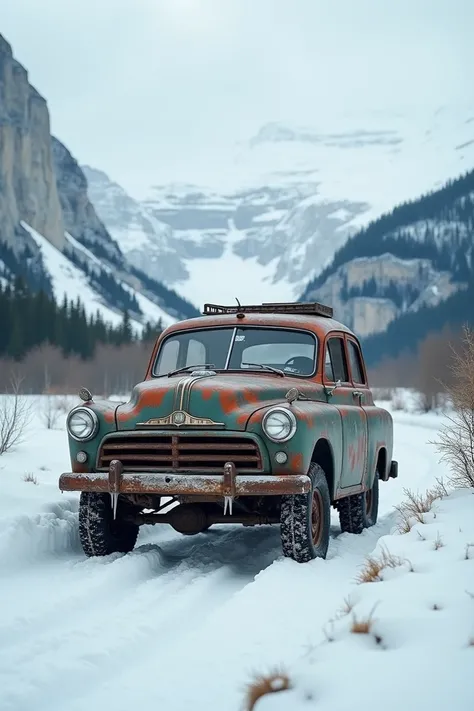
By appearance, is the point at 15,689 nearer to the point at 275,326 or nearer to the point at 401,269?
the point at 275,326

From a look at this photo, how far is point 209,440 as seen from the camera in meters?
7.15

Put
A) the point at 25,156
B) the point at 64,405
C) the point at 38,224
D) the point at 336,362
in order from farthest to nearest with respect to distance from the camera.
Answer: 1. the point at 25,156
2. the point at 38,224
3. the point at 64,405
4. the point at 336,362

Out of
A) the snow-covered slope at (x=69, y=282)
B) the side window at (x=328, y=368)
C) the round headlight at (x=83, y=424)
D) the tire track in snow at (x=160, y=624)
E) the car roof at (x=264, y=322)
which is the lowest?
the tire track in snow at (x=160, y=624)

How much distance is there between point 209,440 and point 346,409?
2.05 meters

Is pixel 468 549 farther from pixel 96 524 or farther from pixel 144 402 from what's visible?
pixel 96 524

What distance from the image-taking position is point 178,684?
14.7ft

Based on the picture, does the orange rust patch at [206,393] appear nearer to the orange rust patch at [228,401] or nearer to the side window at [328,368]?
the orange rust patch at [228,401]

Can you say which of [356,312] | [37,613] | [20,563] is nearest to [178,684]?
[37,613]

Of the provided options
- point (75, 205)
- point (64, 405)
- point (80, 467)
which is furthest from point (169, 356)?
point (75, 205)

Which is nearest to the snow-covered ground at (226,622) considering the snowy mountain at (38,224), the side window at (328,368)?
the side window at (328,368)

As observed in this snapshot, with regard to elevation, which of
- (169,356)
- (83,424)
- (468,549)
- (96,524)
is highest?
(169,356)

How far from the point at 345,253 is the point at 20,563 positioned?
619 ft

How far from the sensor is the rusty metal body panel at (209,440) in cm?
702

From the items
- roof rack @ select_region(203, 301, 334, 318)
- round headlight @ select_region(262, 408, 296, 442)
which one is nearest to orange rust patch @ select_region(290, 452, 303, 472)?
round headlight @ select_region(262, 408, 296, 442)
